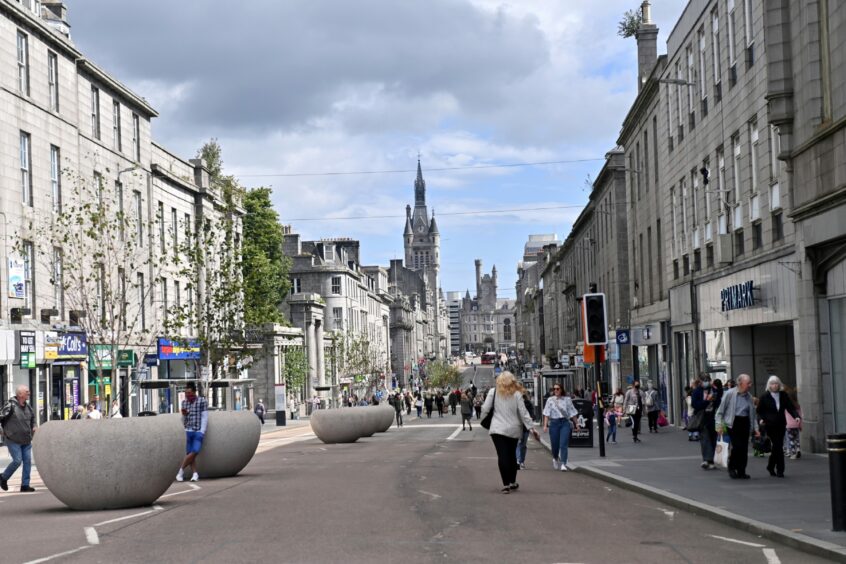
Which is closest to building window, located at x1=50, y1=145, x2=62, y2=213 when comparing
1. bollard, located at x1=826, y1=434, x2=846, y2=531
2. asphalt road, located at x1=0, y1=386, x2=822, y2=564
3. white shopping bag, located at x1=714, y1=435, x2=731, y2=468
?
asphalt road, located at x1=0, y1=386, x2=822, y2=564

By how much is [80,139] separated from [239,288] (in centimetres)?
986

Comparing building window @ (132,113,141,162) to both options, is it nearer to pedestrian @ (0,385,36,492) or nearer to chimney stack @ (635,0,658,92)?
chimney stack @ (635,0,658,92)

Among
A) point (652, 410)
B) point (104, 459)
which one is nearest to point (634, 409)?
point (652, 410)

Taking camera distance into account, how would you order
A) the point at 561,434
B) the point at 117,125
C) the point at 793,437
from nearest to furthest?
the point at 793,437 → the point at 561,434 → the point at 117,125

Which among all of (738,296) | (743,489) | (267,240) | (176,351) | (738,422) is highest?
(267,240)

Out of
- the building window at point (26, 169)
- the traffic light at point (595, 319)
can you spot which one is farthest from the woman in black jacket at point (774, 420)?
the building window at point (26, 169)

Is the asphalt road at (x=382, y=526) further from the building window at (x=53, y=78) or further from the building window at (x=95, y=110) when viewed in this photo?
the building window at (x=95, y=110)

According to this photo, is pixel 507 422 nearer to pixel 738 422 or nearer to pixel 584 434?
pixel 738 422

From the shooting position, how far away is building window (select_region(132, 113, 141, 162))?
2150 inches

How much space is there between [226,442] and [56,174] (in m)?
26.6

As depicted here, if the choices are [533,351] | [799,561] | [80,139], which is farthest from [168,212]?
[533,351]

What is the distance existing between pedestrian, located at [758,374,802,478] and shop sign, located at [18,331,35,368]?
27.1 metres

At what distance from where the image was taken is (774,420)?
61.6 ft

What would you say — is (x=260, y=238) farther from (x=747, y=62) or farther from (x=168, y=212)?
(x=747, y=62)
